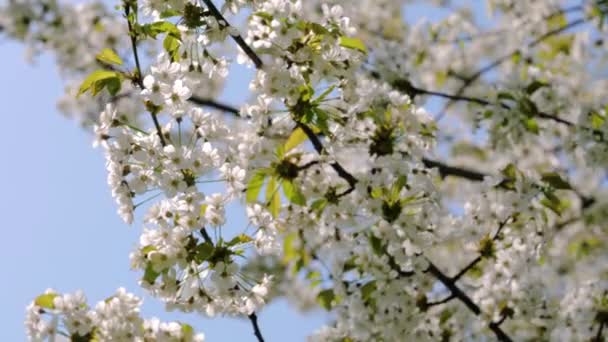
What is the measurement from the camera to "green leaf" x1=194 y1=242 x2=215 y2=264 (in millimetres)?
2914

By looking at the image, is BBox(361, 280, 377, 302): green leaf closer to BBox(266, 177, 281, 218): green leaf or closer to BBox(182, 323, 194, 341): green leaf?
BBox(266, 177, 281, 218): green leaf

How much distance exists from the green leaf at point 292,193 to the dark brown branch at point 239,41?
0.59m

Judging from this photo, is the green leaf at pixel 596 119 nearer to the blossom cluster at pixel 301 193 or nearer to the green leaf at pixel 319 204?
the blossom cluster at pixel 301 193

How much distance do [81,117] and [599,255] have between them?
6.86 meters

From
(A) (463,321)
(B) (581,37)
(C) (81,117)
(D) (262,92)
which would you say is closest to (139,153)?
(D) (262,92)

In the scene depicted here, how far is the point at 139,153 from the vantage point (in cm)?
294

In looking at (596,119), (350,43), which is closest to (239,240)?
(350,43)

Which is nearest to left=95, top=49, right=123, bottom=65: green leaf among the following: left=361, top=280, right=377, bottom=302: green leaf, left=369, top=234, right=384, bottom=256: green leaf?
left=369, top=234, right=384, bottom=256: green leaf

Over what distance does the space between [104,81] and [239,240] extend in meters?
0.94

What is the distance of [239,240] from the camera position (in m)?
3.13

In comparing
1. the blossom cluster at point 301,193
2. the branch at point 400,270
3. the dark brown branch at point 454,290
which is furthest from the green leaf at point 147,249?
the dark brown branch at point 454,290

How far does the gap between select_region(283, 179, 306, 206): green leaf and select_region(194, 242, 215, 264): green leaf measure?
572 millimetres

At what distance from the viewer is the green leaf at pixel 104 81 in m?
3.08

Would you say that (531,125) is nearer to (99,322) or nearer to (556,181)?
(556,181)
